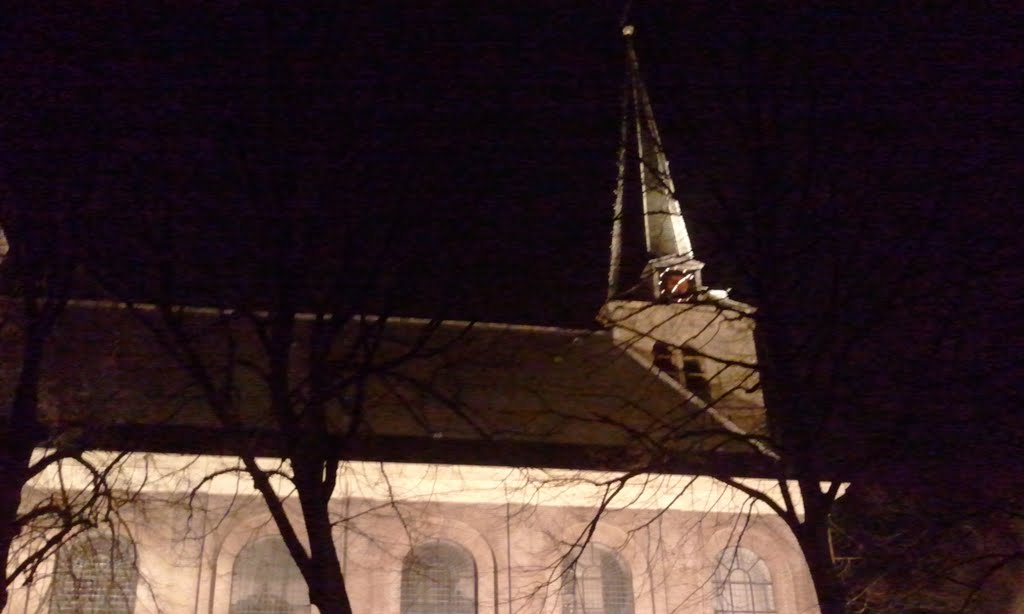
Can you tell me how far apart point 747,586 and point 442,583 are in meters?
6.16

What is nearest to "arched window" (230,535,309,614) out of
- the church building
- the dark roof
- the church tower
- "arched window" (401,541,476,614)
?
the church building

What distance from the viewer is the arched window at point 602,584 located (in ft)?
55.7

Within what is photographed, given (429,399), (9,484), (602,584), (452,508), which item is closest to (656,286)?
(429,399)

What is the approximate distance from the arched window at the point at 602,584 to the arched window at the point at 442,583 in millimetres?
1862

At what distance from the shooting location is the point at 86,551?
9.70m

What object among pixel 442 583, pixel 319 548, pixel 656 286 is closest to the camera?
pixel 319 548

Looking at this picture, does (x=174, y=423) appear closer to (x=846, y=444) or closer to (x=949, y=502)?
(x=846, y=444)

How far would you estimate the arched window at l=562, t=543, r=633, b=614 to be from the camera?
17.0m

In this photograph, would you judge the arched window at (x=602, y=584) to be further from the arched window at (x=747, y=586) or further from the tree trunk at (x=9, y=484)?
the tree trunk at (x=9, y=484)

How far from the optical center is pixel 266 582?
16.2 m

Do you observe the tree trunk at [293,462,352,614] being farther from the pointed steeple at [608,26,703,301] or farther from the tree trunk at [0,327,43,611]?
the pointed steeple at [608,26,703,301]

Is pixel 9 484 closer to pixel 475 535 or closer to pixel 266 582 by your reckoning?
pixel 266 582

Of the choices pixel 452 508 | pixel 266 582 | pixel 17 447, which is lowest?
pixel 266 582

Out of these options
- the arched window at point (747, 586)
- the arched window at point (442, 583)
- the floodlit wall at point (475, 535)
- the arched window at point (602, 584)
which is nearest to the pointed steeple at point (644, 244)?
the floodlit wall at point (475, 535)
